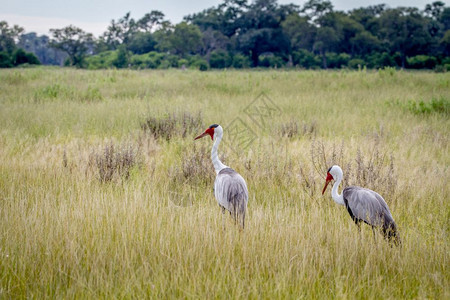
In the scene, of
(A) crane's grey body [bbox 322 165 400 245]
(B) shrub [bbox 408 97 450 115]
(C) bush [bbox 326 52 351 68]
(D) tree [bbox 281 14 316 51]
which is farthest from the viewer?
(D) tree [bbox 281 14 316 51]

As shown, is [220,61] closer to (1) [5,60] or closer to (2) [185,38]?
(2) [185,38]

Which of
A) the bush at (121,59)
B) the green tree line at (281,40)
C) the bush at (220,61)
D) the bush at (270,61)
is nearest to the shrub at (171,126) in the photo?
the green tree line at (281,40)

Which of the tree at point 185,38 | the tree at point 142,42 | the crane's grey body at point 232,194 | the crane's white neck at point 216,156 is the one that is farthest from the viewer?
the tree at point 142,42

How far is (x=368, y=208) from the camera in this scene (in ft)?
10.7

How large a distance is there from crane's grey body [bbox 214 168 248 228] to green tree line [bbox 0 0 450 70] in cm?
4504

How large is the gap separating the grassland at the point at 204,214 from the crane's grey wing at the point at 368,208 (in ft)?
0.60

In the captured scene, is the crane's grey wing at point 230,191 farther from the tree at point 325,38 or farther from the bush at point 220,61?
the tree at point 325,38

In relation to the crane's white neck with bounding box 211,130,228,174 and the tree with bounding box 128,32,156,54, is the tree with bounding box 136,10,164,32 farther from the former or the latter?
the crane's white neck with bounding box 211,130,228,174

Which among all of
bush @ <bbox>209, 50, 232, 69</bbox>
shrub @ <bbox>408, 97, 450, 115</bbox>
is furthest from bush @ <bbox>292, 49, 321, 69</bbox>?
shrub @ <bbox>408, 97, 450, 115</bbox>

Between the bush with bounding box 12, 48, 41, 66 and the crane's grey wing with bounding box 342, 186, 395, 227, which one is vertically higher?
the bush with bounding box 12, 48, 41, 66

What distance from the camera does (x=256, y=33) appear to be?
59.8m

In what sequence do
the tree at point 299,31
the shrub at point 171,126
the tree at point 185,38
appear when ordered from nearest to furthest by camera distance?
the shrub at point 171,126 < the tree at point 299,31 < the tree at point 185,38

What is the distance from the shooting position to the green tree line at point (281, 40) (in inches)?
2087

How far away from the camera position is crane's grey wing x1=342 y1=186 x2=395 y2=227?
10.5 feet
